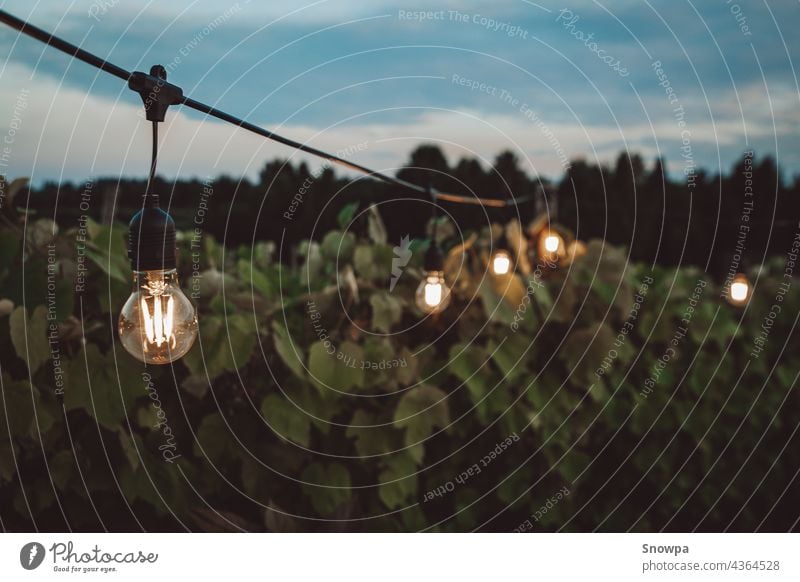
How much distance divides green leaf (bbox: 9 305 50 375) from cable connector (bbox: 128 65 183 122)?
1.70 ft

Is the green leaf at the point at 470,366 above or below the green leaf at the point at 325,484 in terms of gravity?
above

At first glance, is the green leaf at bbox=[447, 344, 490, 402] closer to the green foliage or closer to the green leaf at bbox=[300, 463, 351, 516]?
the green foliage

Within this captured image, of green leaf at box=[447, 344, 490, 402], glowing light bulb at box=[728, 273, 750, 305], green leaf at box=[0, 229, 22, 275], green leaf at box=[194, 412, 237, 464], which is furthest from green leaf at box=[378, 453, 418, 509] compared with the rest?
glowing light bulb at box=[728, 273, 750, 305]

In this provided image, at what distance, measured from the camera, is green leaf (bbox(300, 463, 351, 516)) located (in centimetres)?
140

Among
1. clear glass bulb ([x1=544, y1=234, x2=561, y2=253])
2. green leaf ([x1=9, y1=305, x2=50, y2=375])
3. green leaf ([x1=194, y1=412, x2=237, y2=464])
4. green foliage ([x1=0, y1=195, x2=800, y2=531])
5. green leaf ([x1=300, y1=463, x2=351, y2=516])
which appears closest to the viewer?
green leaf ([x1=9, y1=305, x2=50, y2=375])

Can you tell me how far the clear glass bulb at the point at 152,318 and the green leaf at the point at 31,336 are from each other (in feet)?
1.16

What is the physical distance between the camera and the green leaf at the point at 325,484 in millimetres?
1400

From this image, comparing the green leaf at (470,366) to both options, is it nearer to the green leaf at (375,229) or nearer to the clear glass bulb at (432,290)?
the clear glass bulb at (432,290)

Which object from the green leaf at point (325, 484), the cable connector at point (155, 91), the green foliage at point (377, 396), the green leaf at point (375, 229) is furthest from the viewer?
the green leaf at point (375, 229)

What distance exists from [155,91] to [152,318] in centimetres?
30

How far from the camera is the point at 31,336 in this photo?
1.08 metres

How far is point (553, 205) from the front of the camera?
2.88 metres

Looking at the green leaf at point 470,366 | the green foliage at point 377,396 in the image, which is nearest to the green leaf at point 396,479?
the green foliage at point 377,396
